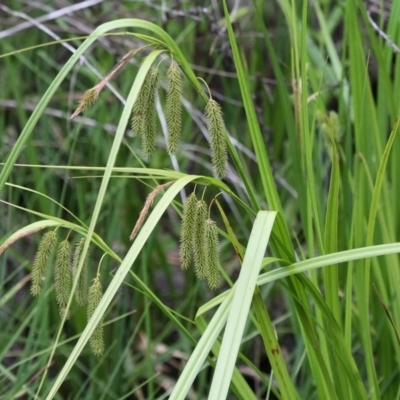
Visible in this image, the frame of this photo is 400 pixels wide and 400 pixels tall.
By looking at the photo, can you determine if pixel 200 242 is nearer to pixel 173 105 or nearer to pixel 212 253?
pixel 212 253

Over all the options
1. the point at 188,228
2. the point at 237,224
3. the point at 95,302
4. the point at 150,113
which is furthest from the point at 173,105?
the point at 237,224

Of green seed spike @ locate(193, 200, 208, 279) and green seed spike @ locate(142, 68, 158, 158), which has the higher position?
green seed spike @ locate(142, 68, 158, 158)

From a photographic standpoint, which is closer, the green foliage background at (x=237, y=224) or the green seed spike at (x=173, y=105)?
the green seed spike at (x=173, y=105)

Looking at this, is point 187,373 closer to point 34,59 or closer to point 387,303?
point 387,303

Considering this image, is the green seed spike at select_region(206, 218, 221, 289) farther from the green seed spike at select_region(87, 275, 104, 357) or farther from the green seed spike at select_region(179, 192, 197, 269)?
the green seed spike at select_region(87, 275, 104, 357)

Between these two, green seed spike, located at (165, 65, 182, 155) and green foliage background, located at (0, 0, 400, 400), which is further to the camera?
green foliage background, located at (0, 0, 400, 400)

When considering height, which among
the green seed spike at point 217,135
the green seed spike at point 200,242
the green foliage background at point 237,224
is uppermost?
the green seed spike at point 217,135

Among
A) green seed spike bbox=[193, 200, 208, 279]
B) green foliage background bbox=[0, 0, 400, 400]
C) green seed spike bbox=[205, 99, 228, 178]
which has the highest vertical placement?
green seed spike bbox=[205, 99, 228, 178]

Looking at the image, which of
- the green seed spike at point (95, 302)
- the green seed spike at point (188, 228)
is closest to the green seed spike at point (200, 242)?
the green seed spike at point (188, 228)

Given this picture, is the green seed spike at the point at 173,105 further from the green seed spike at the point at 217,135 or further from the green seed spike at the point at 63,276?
the green seed spike at the point at 63,276

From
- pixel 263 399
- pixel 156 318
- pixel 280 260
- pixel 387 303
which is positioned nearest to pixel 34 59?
pixel 156 318

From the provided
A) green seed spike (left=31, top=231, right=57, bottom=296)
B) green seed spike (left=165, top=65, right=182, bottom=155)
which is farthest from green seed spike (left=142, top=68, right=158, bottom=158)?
green seed spike (left=31, top=231, right=57, bottom=296)
